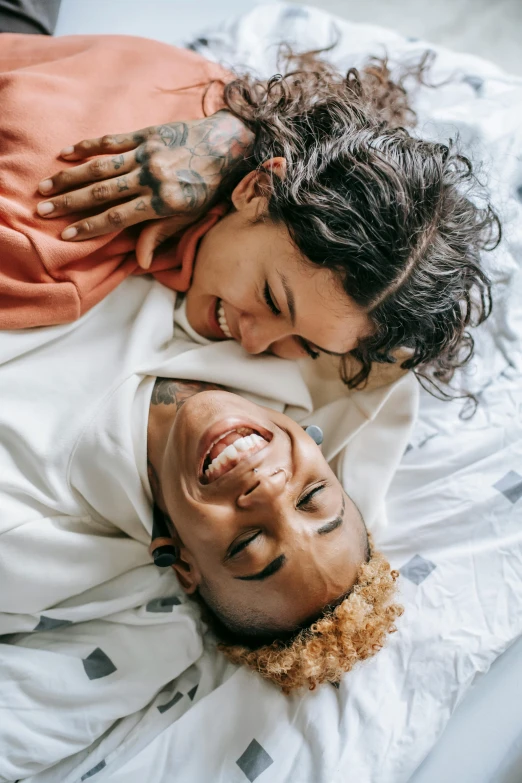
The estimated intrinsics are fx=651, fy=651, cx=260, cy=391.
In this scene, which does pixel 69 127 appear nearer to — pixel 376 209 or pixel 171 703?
pixel 376 209

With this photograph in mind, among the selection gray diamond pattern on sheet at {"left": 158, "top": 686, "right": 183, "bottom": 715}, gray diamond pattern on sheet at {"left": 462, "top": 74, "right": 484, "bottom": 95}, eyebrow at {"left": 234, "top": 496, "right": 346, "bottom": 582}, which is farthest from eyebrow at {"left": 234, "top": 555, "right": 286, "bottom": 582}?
gray diamond pattern on sheet at {"left": 462, "top": 74, "right": 484, "bottom": 95}

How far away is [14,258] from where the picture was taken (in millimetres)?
1130

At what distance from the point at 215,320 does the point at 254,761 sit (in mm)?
780

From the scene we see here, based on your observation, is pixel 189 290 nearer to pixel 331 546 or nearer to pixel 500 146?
pixel 331 546

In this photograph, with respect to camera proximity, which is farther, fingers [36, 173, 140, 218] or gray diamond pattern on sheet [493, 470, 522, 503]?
gray diamond pattern on sheet [493, 470, 522, 503]

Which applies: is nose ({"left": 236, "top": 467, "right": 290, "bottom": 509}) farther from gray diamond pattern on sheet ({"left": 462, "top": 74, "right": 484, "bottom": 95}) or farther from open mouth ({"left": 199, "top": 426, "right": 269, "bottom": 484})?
gray diamond pattern on sheet ({"left": 462, "top": 74, "right": 484, "bottom": 95})

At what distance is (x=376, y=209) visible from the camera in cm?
105

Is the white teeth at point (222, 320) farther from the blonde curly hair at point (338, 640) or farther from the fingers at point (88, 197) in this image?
the blonde curly hair at point (338, 640)

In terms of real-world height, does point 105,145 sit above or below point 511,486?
above

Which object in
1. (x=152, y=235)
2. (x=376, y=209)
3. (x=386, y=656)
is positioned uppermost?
(x=376, y=209)

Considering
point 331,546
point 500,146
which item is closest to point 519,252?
point 500,146

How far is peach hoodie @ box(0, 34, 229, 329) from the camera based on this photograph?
1.13 m

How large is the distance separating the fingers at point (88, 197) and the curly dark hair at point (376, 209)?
219 mm

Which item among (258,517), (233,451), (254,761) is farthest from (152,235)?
(254,761)
